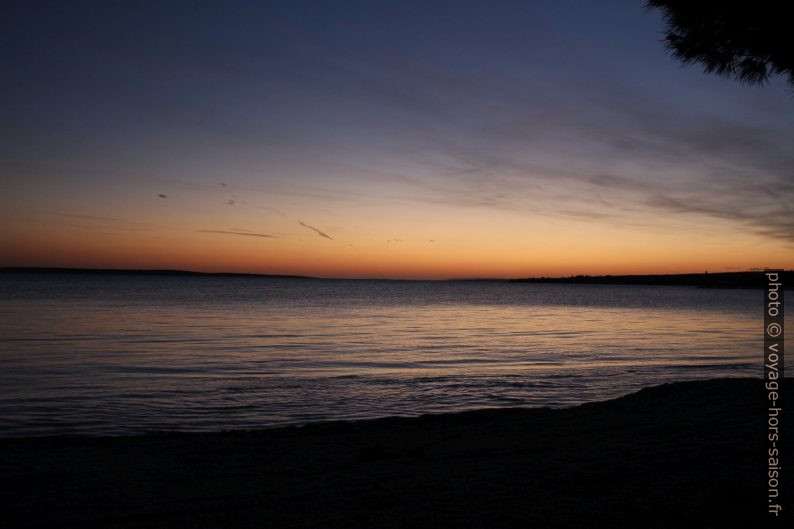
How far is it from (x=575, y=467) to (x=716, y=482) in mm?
1623

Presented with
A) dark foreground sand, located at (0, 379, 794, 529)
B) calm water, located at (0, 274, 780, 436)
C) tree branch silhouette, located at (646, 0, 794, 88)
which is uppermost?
tree branch silhouette, located at (646, 0, 794, 88)

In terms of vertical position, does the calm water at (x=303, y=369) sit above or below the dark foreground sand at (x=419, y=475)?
below

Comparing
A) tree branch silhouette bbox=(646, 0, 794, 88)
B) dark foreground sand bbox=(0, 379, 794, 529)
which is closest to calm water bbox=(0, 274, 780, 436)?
Result: dark foreground sand bbox=(0, 379, 794, 529)

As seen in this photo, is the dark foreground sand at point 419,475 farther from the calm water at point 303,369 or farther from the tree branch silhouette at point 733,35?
the tree branch silhouette at point 733,35

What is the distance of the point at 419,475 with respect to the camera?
7.48 metres

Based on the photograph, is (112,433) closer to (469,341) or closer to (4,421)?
(4,421)

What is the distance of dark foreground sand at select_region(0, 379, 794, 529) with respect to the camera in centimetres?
586

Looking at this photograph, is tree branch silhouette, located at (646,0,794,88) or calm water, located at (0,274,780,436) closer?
tree branch silhouette, located at (646,0,794,88)

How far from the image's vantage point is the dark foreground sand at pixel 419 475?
5859 mm

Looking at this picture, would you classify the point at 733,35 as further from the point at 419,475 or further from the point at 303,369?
the point at 303,369

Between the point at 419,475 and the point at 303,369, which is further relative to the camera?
the point at 303,369

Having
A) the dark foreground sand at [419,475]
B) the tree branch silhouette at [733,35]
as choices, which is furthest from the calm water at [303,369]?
the tree branch silhouette at [733,35]

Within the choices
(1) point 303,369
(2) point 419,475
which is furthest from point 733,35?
(1) point 303,369

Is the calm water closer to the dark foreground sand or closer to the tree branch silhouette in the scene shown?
the dark foreground sand
